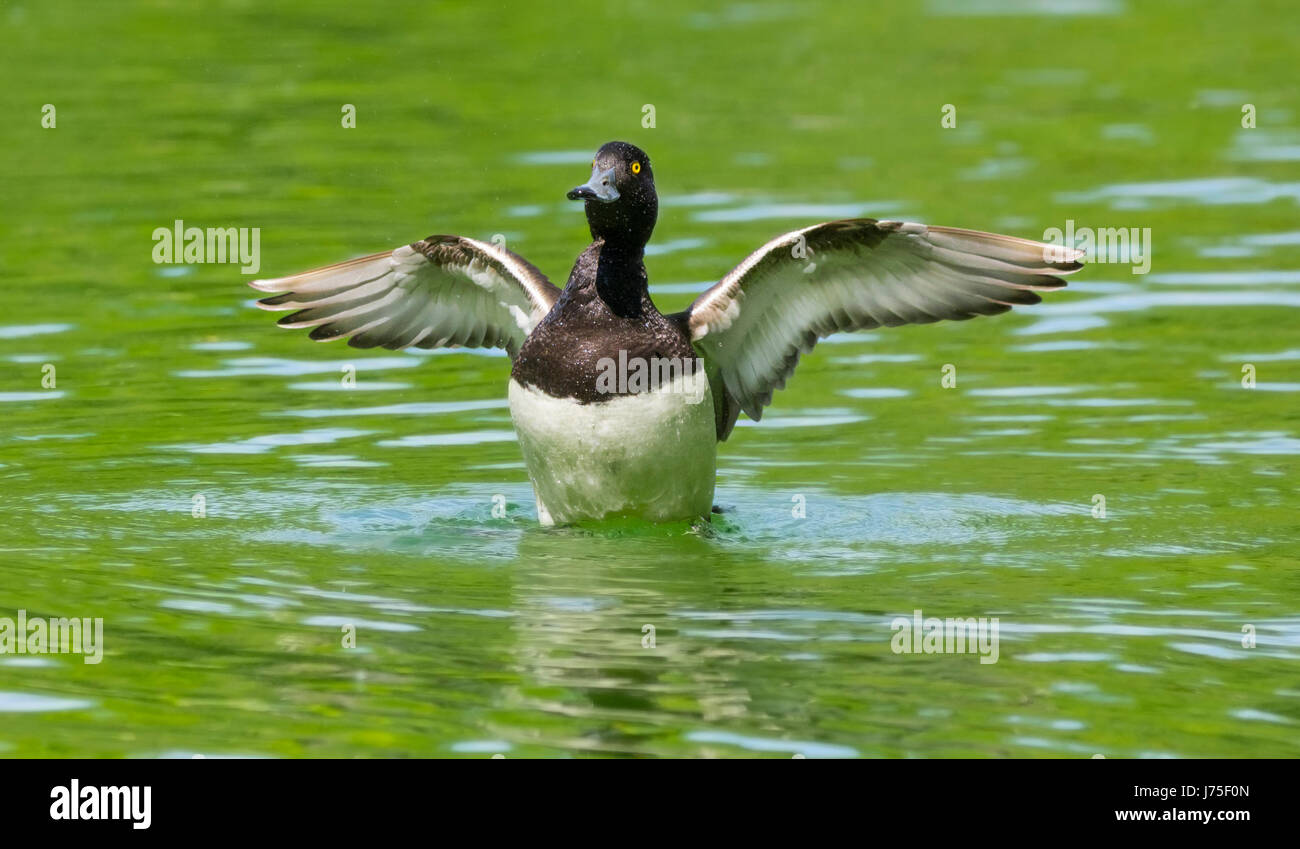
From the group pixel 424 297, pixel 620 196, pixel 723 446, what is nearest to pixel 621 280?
pixel 620 196

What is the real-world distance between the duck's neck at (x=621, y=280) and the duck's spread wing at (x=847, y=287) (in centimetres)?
47

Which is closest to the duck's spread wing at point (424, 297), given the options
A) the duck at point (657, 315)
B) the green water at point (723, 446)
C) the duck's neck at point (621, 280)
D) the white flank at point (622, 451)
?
the duck at point (657, 315)

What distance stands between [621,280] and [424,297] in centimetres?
198

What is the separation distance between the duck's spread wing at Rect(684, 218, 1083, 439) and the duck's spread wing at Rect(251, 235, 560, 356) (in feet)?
4.08

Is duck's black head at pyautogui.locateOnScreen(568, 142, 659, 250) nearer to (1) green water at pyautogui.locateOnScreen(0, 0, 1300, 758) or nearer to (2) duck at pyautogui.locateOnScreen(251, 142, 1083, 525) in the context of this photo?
(2) duck at pyautogui.locateOnScreen(251, 142, 1083, 525)

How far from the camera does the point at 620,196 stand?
12.8m

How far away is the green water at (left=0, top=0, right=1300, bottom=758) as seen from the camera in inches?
385

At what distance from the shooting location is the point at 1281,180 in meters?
22.9

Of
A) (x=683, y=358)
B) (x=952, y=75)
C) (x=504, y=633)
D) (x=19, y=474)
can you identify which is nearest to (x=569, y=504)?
(x=683, y=358)

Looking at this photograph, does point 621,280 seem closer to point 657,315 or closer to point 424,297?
point 657,315

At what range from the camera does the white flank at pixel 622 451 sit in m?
12.5

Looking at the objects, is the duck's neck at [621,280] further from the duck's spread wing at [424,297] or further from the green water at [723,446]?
the green water at [723,446]

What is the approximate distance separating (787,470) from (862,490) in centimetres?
89

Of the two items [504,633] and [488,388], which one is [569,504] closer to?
[504,633]
